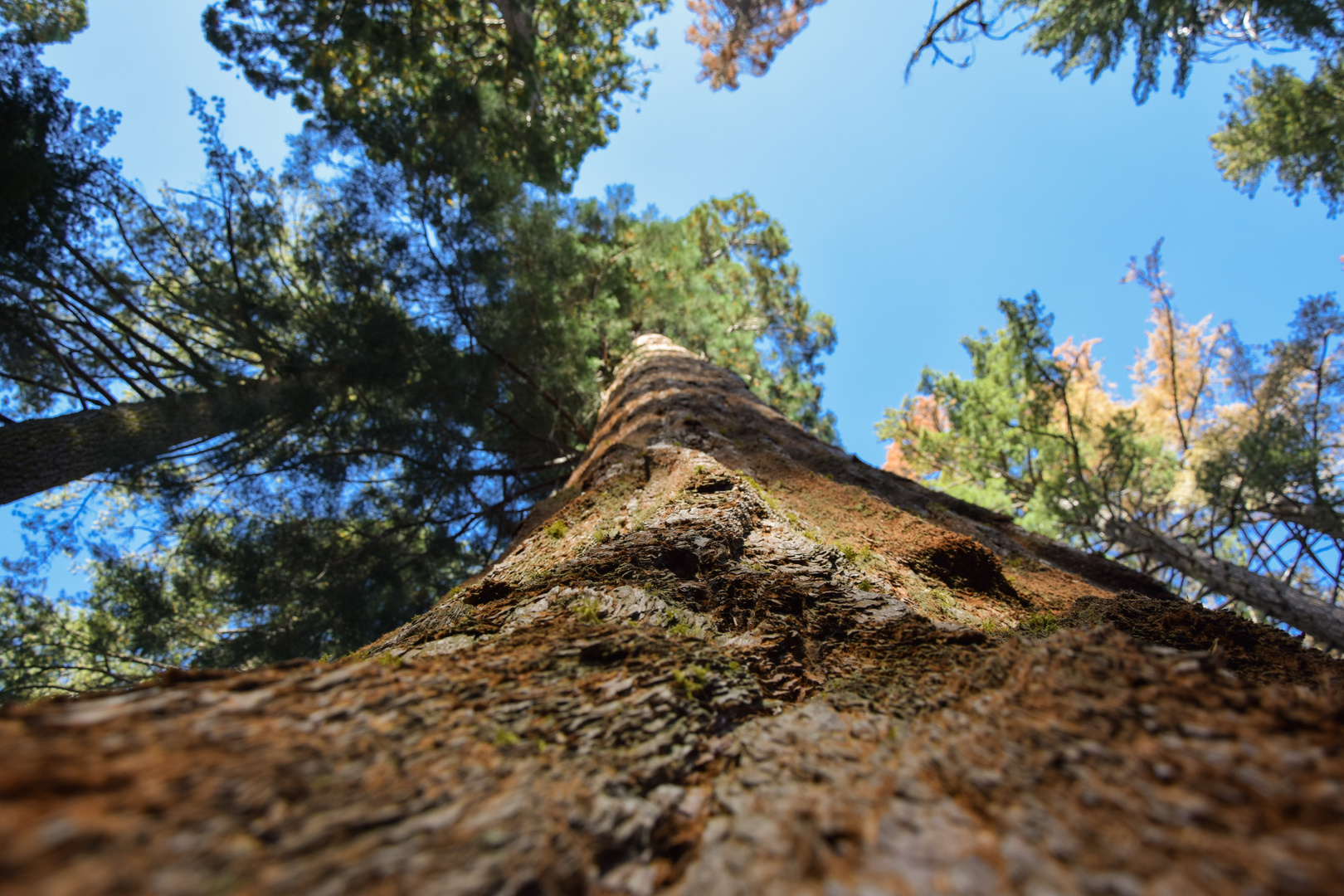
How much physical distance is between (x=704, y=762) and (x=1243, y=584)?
6.74 m

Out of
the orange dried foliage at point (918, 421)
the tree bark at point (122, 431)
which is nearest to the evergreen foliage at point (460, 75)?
the tree bark at point (122, 431)

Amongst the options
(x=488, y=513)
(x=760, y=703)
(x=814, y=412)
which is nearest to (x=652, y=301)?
(x=488, y=513)

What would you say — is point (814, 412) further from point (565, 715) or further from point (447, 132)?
point (565, 715)

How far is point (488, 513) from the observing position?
257 inches

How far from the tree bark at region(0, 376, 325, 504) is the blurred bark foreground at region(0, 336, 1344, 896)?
455cm

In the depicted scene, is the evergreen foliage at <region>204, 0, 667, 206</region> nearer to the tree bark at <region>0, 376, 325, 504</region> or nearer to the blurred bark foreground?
the tree bark at <region>0, 376, 325, 504</region>

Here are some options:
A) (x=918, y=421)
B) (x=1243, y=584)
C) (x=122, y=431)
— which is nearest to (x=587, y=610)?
(x=122, y=431)

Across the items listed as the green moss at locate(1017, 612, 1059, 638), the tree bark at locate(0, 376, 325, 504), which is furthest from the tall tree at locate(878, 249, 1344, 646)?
the tree bark at locate(0, 376, 325, 504)

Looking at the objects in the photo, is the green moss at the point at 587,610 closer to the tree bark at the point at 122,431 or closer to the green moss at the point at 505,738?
the green moss at the point at 505,738

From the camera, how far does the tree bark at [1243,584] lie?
4434 millimetres

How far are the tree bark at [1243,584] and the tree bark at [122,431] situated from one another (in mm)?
8555

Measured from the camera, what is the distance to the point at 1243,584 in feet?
16.9

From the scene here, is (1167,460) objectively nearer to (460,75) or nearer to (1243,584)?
(1243,584)

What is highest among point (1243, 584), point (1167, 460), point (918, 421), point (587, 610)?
point (918, 421)
